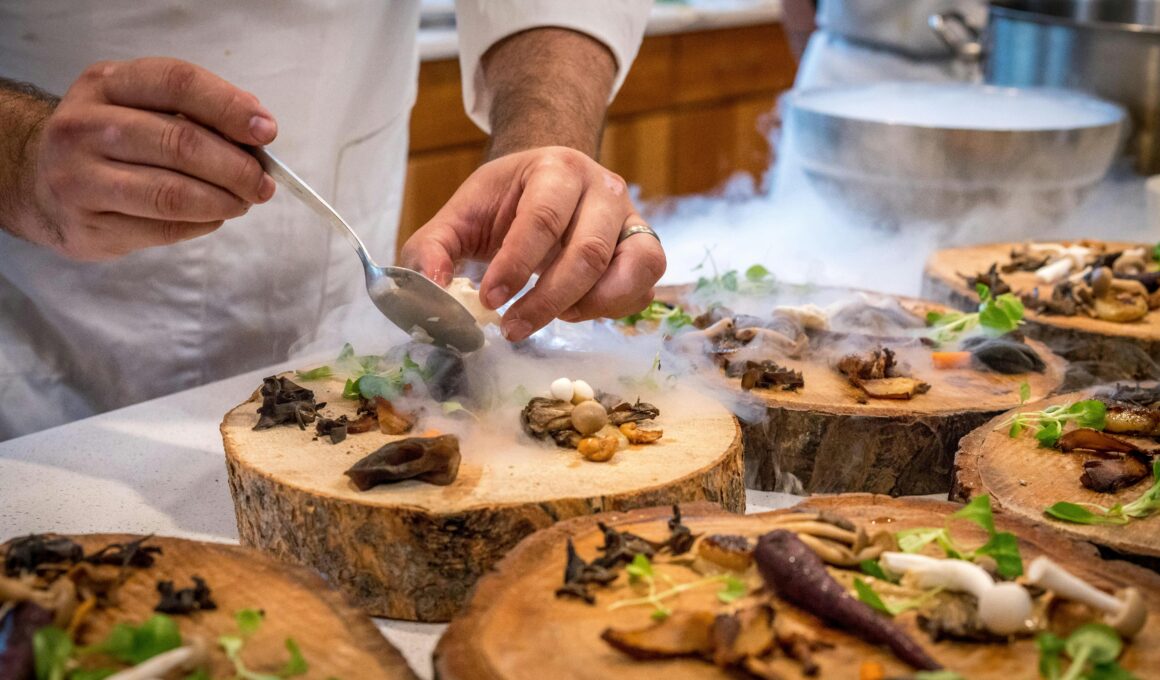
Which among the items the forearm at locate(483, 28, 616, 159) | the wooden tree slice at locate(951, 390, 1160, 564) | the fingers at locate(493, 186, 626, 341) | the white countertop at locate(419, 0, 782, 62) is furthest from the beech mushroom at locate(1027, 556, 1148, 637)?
the white countertop at locate(419, 0, 782, 62)

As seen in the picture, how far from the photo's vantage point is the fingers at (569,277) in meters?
1.69

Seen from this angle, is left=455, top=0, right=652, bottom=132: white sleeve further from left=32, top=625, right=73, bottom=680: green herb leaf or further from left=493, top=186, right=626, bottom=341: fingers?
left=32, top=625, right=73, bottom=680: green herb leaf

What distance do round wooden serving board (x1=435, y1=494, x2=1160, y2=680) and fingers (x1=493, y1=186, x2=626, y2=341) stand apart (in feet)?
1.41

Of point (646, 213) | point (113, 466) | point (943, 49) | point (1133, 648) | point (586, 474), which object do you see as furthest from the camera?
point (943, 49)

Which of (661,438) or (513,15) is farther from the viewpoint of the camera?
(513,15)

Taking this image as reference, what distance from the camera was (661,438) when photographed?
5.36 feet

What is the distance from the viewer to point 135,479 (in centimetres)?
178

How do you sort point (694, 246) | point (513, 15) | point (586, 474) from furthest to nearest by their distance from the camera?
point (694, 246)
point (513, 15)
point (586, 474)

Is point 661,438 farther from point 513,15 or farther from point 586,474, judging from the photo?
point 513,15

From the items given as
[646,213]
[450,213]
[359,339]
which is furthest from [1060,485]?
[646,213]

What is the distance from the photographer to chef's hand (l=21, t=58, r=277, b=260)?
1430mm

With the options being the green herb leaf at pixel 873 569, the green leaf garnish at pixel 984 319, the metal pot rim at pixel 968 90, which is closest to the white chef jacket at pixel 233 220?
the metal pot rim at pixel 968 90

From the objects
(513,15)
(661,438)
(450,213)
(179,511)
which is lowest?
(179,511)

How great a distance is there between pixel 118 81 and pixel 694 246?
160 centimetres
